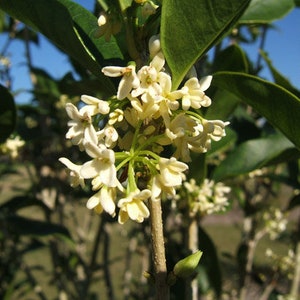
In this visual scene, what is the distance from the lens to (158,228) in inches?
26.4

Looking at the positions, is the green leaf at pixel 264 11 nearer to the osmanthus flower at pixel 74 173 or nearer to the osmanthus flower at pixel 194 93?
the osmanthus flower at pixel 194 93

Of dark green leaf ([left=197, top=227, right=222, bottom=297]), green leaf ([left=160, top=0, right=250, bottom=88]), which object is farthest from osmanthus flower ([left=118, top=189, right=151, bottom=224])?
dark green leaf ([left=197, top=227, right=222, bottom=297])

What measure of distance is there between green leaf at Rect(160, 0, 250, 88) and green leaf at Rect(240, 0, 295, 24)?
0.54 meters

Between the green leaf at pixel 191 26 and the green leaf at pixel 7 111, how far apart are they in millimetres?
609

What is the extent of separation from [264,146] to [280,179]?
472 millimetres

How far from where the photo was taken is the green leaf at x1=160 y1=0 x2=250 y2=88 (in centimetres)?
66

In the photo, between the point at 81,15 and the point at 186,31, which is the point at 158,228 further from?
the point at 81,15

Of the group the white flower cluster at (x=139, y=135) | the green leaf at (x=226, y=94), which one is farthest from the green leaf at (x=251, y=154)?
the white flower cluster at (x=139, y=135)

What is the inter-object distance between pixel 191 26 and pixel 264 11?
0.66m

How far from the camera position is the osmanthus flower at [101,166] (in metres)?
0.63

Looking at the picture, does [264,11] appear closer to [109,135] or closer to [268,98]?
[268,98]

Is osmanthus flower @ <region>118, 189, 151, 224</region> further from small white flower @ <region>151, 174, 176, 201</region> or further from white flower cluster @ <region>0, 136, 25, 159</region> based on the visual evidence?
white flower cluster @ <region>0, 136, 25, 159</region>

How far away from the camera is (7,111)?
1203 millimetres

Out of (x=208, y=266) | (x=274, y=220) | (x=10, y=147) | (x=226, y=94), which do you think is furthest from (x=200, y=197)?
(x=274, y=220)
